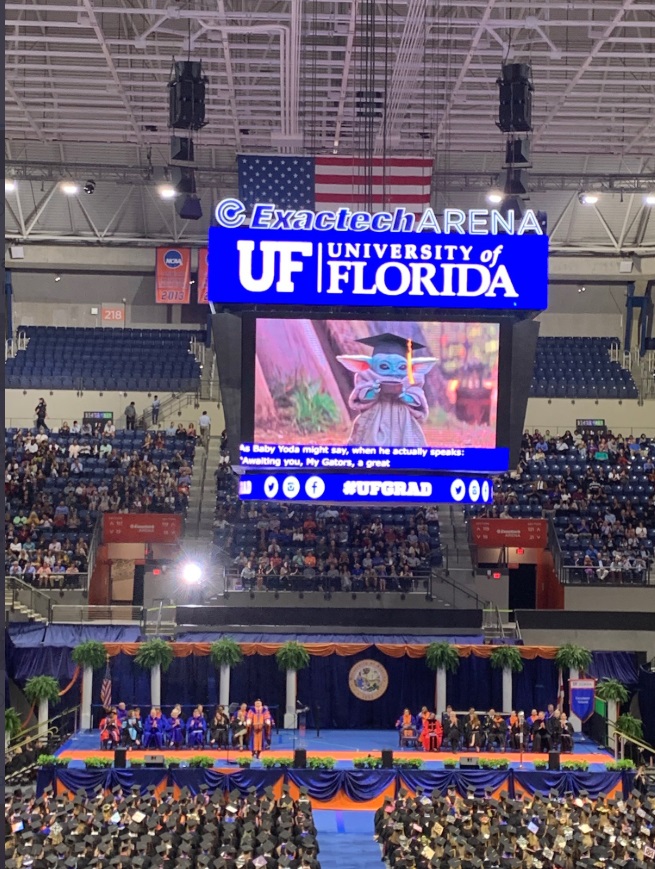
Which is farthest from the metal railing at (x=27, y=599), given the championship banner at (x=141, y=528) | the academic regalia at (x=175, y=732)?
the academic regalia at (x=175, y=732)

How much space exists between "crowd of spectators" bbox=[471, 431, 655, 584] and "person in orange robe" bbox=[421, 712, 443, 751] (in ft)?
27.7

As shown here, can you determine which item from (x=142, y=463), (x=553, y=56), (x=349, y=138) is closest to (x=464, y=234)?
(x=553, y=56)

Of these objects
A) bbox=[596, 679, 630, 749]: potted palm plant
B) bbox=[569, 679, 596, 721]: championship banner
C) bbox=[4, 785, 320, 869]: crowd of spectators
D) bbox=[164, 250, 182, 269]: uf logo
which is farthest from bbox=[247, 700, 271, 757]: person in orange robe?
bbox=[164, 250, 182, 269]: uf logo

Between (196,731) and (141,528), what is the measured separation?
1021 cm

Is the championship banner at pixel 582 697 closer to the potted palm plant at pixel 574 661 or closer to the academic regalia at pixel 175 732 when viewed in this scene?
the potted palm plant at pixel 574 661

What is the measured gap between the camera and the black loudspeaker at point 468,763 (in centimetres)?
2593

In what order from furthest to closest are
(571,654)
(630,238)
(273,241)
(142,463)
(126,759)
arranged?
(630,238) < (142,463) < (571,654) < (126,759) < (273,241)

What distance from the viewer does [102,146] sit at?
134 ft

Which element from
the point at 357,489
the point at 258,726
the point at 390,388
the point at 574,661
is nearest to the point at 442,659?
the point at 574,661

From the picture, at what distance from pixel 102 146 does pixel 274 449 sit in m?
24.7

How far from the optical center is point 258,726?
28875 mm

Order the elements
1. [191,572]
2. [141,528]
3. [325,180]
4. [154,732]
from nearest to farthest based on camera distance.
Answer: [154,732]
[325,180]
[191,572]
[141,528]

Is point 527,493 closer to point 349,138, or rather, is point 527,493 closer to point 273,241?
point 349,138

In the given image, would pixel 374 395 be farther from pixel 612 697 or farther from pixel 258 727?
pixel 612 697
